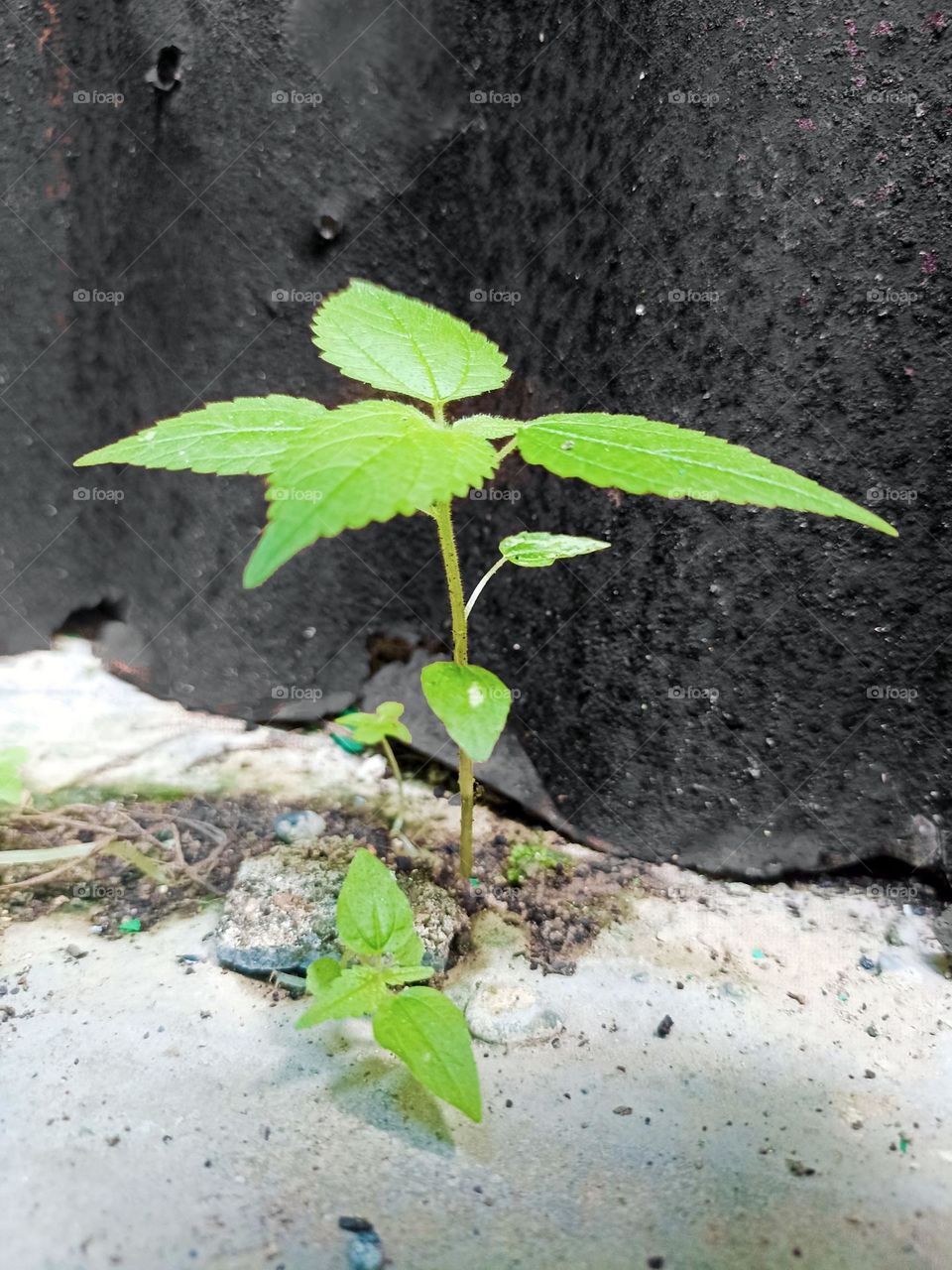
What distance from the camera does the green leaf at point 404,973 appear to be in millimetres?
1214

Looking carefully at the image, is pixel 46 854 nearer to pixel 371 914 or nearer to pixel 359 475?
pixel 371 914

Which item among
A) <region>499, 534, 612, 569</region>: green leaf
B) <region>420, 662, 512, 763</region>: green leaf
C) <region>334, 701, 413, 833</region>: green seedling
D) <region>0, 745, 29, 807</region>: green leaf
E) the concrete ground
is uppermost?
<region>499, 534, 612, 569</region>: green leaf

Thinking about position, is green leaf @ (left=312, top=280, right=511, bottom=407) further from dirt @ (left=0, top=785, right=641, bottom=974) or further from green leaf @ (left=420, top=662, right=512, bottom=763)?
dirt @ (left=0, top=785, right=641, bottom=974)

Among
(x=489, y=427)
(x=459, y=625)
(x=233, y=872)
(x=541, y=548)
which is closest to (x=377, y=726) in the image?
(x=233, y=872)

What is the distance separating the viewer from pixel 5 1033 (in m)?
A: 1.26

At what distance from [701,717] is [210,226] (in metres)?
1.73

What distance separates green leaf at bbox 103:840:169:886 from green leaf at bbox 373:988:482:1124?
0.68 metres

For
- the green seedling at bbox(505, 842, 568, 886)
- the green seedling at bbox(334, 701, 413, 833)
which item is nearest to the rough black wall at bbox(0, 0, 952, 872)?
the green seedling at bbox(505, 842, 568, 886)

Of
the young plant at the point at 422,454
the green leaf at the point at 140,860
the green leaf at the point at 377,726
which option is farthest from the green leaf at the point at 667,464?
the green leaf at the point at 140,860

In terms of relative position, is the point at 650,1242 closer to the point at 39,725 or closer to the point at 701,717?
the point at 701,717

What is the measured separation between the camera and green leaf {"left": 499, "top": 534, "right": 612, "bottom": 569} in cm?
137

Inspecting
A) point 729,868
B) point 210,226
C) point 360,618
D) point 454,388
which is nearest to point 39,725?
point 360,618

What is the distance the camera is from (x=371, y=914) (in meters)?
1.27

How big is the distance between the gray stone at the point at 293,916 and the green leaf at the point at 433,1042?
26cm
